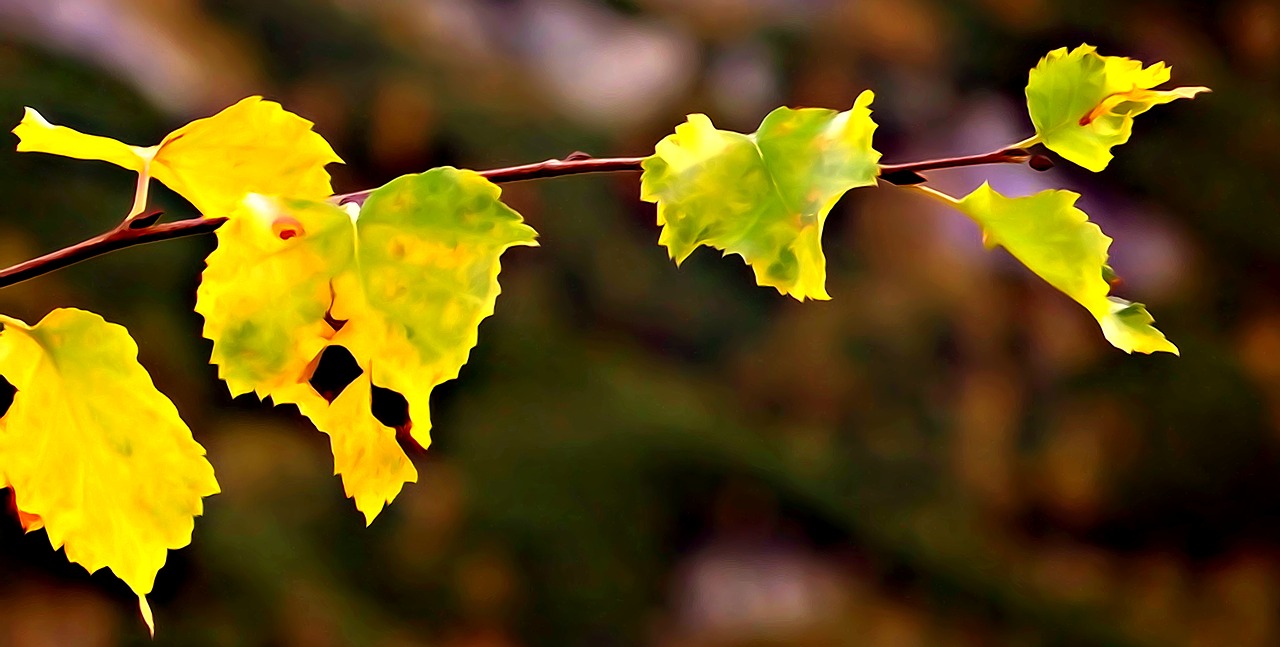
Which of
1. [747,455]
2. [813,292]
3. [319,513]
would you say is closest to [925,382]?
[747,455]

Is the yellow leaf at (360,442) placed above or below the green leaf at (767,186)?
below

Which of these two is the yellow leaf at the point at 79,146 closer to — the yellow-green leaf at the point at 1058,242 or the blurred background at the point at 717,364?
the yellow-green leaf at the point at 1058,242

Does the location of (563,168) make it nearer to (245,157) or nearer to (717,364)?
(245,157)

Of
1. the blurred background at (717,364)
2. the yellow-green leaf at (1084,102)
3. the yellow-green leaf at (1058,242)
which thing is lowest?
the blurred background at (717,364)

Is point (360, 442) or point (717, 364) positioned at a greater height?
point (360, 442)

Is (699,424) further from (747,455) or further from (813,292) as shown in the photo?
(813,292)

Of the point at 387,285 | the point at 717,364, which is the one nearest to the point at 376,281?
the point at 387,285

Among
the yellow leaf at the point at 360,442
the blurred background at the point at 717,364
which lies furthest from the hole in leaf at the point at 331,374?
the blurred background at the point at 717,364

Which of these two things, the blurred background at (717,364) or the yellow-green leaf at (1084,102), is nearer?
the yellow-green leaf at (1084,102)
